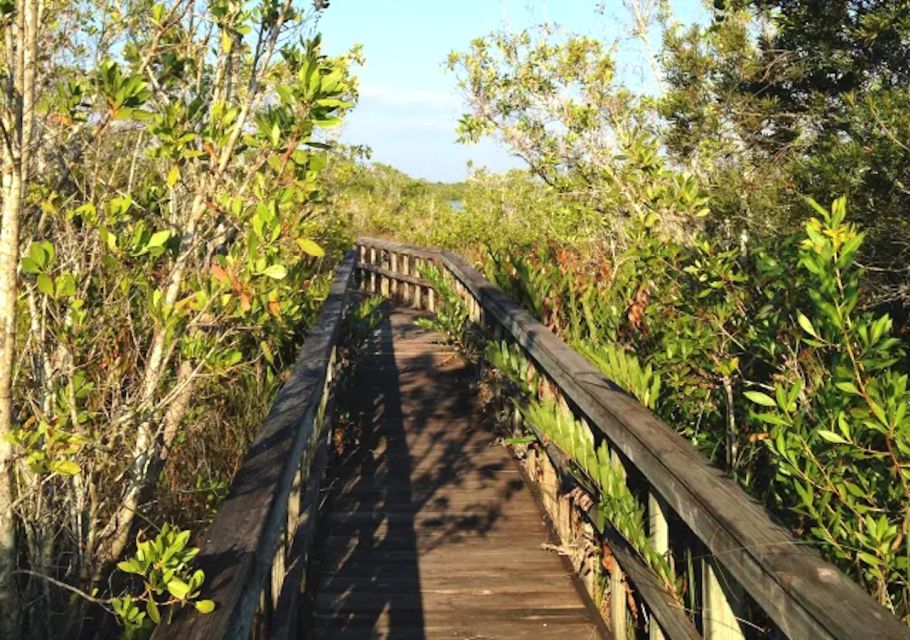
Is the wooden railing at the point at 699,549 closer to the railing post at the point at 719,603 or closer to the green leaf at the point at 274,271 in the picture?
the railing post at the point at 719,603

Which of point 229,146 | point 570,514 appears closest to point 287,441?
point 229,146

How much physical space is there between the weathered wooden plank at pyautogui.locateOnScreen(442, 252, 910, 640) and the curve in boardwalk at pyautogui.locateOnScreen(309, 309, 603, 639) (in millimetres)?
968

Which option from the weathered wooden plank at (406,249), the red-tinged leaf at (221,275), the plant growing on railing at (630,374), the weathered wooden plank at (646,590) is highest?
the weathered wooden plank at (406,249)

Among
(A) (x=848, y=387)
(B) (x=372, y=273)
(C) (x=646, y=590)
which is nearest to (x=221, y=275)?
(A) (x=848, y=387)

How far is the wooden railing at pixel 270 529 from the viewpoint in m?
1.66

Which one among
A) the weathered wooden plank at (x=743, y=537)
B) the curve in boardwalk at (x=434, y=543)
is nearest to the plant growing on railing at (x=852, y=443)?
the weathered wooden plank at (x=743, y=537)

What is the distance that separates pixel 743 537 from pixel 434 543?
2.59 meters

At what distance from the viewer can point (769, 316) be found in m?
2.92

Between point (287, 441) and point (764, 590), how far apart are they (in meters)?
1.49

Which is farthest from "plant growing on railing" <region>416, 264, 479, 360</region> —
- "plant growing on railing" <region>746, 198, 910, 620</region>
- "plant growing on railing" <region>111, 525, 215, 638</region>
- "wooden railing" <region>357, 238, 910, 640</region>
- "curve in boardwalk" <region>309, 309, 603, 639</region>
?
"plant growing on railing" <region>111, 525, 215, 638</region>

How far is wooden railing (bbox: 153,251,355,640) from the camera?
166 cm

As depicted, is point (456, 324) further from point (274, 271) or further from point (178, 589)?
point (178, 589)

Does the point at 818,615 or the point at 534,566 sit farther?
the point at 534,566

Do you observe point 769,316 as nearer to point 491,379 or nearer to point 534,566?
point 534,566
